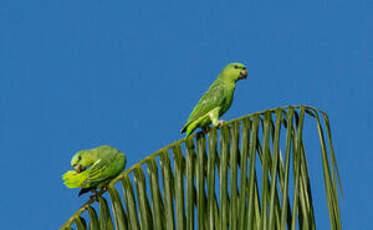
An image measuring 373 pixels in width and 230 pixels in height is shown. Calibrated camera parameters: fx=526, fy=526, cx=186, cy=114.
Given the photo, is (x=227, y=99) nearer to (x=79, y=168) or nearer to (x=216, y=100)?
(x=216, y=100)

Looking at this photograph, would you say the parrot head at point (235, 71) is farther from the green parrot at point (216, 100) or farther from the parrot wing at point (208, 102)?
the parrot wing at point (208, 102)

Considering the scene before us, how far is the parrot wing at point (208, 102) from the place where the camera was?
464 cm

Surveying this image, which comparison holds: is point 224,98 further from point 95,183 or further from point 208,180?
point 95,183

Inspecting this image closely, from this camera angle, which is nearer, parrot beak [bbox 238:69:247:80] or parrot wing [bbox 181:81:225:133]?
parrot wing [bbox 181:81:225:133]

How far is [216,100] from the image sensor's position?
4.74 metres

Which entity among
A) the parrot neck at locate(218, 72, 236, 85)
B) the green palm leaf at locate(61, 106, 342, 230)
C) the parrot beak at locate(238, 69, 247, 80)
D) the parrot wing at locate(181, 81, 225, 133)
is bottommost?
the green palm leaf at locate(61, 106, 342, 230)

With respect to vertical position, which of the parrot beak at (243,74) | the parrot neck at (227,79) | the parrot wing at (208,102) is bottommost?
the parrot wing at (208,102)

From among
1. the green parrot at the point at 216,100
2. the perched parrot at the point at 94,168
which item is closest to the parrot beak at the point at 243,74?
the green parrot at the point at 216,100

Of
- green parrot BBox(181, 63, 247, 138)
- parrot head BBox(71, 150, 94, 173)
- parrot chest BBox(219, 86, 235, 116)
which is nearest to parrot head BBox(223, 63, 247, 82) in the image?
green parrot BBox(181, 63, 247, 138)

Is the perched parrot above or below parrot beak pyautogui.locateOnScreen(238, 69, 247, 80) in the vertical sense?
below

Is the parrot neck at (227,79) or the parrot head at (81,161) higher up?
the parrot neck at (227,79)

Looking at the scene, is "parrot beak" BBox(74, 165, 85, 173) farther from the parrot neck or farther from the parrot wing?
the parrot neck

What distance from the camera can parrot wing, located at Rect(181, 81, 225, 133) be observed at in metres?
4.64

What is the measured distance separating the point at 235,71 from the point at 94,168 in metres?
1.60
